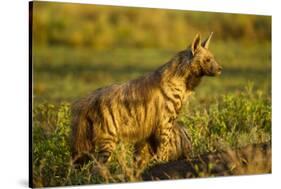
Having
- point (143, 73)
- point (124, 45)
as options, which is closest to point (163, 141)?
point (143, 73)

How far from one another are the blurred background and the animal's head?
0.45 ft

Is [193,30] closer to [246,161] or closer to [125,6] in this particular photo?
[125,6]

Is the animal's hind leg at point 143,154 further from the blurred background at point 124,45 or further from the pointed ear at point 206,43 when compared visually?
the pointed ear at point 206,43

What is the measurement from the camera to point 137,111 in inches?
329

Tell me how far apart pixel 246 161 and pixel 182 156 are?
2.10 feet

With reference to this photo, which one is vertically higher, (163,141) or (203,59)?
(203,59)

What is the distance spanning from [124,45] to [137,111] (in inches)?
27.0

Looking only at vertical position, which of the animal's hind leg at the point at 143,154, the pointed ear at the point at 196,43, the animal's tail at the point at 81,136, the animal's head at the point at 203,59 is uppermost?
the pointed ear at the point at 196,43

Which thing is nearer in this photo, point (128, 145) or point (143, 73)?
point (128, 145)

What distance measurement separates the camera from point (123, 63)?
28.6 ft

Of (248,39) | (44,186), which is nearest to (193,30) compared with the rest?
(248,39)

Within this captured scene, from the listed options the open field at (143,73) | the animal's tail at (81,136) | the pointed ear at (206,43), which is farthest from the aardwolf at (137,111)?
the pointed ear at (206,43)

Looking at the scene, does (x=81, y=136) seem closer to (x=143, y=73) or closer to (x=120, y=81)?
(x=120, y=81)

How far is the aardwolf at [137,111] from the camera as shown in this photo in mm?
8234
